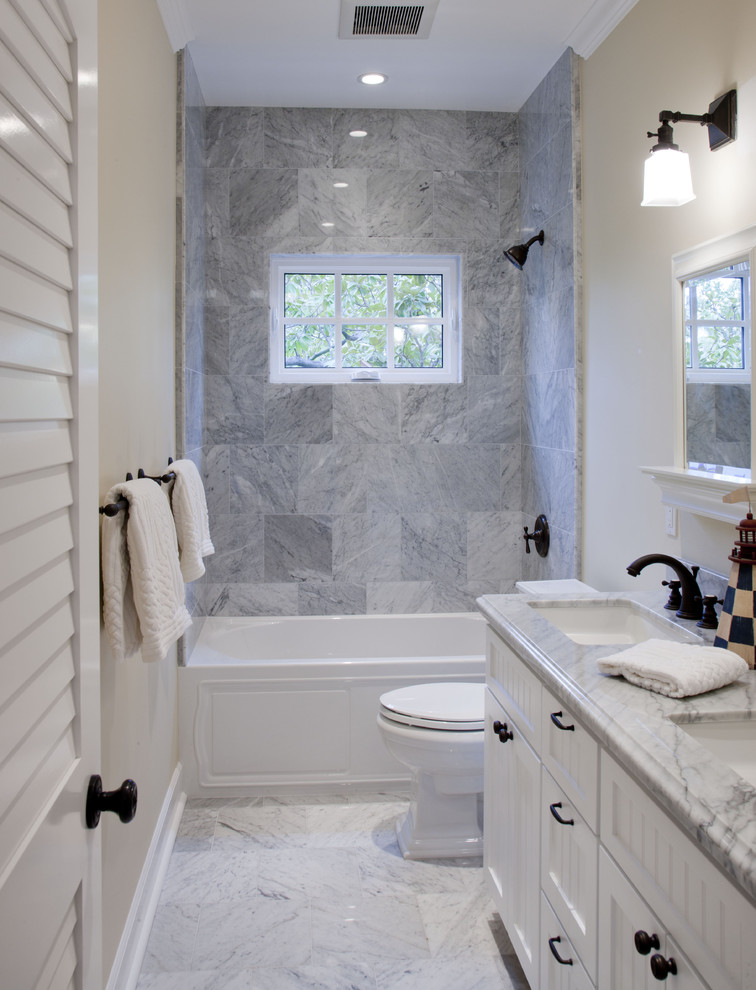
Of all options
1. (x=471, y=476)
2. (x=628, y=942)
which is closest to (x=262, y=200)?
(x=471, y=476)

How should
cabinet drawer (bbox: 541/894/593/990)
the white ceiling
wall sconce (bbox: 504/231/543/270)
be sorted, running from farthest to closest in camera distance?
wall sconce (bbox: 504/231/543/270) < the white ceiling < cabinet drawer (bbox: 541/894/593/990)

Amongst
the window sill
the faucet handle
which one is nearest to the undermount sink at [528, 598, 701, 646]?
the faucet handle

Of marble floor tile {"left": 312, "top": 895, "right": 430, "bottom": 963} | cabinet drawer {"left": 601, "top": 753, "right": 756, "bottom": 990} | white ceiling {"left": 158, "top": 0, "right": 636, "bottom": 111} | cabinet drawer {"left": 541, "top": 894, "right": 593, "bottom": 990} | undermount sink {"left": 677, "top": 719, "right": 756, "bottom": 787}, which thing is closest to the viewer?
cabinet drawer {"left": 601, "top": 753, "right": 756, "bottom": 990}

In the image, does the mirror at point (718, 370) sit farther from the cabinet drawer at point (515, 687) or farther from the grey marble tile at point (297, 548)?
the grey marble tile at point (297, 548)

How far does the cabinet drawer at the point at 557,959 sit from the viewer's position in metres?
1.49

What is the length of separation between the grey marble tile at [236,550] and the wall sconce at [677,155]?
7.52 feet

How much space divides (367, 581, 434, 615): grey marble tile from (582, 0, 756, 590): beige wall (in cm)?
97

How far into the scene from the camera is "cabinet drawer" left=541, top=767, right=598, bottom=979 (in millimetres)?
1406

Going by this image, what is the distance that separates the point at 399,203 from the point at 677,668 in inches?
112

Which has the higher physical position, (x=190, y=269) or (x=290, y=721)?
(x=190, y=269)

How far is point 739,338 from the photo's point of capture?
191 cm

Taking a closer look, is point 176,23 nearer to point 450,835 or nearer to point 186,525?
point 186,525

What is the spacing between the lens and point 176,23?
2.84m

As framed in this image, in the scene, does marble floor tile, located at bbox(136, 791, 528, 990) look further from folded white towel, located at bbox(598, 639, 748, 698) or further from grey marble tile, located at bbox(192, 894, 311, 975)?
folded white towel, located at bbox(598, 639, 748, 698)
